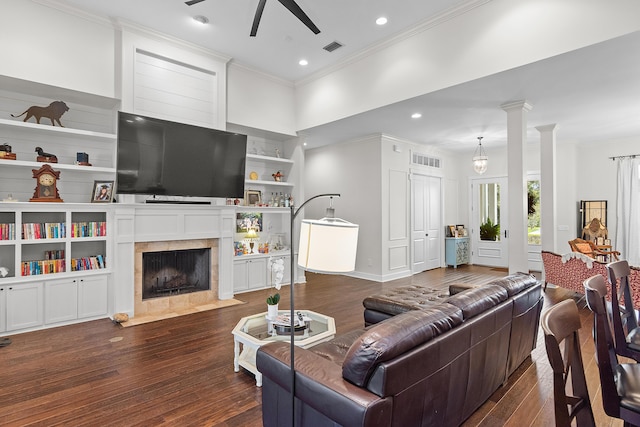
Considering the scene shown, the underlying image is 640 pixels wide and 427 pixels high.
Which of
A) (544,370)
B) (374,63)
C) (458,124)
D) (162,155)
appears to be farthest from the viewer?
(458,124)

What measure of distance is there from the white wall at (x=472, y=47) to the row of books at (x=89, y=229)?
12.7 feet

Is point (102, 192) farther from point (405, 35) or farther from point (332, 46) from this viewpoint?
point (405, 35)

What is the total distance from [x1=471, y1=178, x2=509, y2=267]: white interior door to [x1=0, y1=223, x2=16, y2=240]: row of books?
368 inches

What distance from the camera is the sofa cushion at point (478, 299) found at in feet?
6.92

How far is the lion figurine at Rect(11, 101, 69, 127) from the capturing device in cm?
413

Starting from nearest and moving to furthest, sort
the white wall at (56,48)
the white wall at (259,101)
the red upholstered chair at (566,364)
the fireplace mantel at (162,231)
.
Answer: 1. the red upholstered chair at (566,364)
2. the white wall at (56,48)
3. the fireplace mantel at (162,231)
4. the white wall at (259,101)

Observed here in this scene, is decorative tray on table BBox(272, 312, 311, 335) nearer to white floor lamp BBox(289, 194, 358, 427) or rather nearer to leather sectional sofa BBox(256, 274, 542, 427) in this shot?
leather sectional sofa BBox(256, 274, 542, 427)

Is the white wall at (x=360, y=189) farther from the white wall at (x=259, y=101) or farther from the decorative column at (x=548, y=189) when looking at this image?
the decorative column at (x=548, y=189)

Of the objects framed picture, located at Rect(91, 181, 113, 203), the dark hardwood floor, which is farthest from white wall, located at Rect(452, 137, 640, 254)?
framed picture, located at Rect(91, 181, 113, 203)

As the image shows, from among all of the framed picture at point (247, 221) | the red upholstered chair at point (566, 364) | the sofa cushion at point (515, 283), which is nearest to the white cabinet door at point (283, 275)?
the framed picture at point (247, 221)

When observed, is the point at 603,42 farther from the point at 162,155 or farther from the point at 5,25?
the point at 5,25

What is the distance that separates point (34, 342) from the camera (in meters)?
3.66

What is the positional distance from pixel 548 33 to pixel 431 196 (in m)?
5.18

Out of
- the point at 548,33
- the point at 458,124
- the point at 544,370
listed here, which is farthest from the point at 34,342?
the point at 458,124
